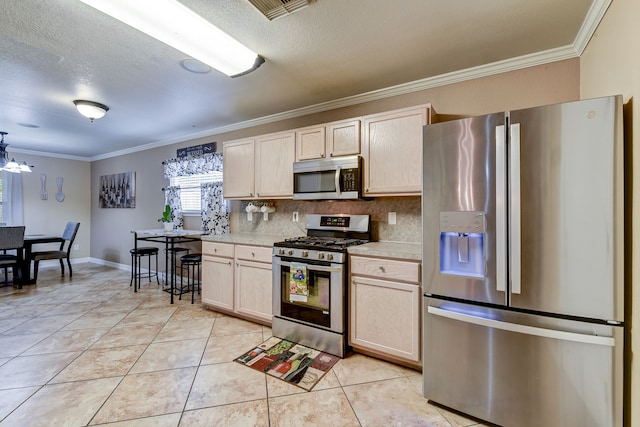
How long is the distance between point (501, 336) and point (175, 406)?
200 centimetres

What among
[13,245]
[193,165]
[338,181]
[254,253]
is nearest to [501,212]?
[338,181]

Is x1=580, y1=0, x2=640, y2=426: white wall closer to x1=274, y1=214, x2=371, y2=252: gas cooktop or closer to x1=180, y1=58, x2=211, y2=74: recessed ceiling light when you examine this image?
x1=274, y1=214, x2=371, y2=252: gas cooktop

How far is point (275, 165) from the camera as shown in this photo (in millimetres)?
3297

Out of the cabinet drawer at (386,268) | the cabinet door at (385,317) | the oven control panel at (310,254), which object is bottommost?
the cabinet door at (385,317)

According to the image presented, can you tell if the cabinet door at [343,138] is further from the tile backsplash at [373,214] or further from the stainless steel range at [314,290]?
the stainless steel range at [314,290]

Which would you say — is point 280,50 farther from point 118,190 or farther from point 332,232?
point 118,190

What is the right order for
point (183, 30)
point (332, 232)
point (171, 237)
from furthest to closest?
point (171, 237) → point (332, 232) → point (183, 30)

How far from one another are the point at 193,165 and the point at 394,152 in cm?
331

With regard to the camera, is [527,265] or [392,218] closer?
[527,265]

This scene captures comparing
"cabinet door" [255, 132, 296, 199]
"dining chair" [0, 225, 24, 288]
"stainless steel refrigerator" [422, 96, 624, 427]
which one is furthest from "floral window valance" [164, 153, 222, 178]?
"stainless steel refrigerator" [422, 96, 624, 427]

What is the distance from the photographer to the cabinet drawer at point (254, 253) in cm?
295

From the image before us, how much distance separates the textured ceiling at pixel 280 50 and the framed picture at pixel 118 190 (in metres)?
2.21

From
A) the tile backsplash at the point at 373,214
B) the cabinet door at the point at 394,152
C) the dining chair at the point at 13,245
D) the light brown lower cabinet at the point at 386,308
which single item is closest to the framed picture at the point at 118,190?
the dining chair at the point at 13,245

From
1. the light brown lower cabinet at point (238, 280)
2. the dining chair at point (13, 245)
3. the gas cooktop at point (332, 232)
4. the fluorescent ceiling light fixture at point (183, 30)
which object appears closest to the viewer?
the fluorescent ceiling light fixture at point (183, 30)
